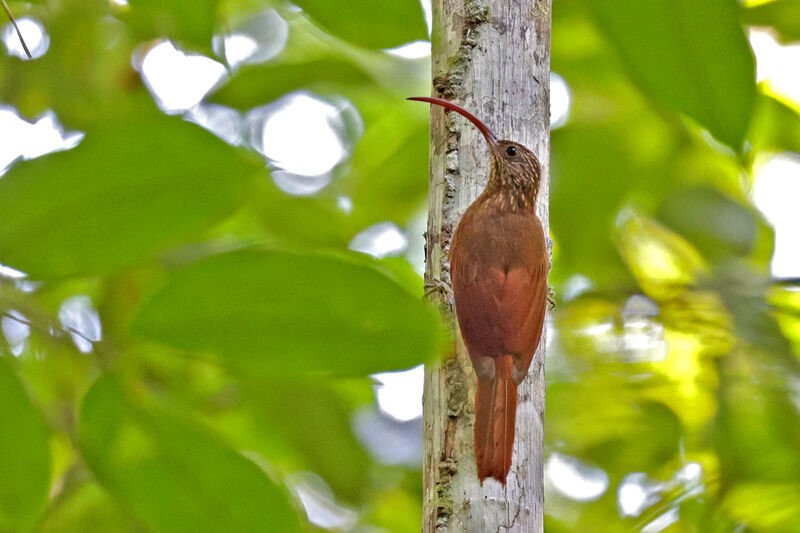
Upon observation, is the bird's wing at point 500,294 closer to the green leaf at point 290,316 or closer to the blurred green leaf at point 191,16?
the green leaf at point 290,316

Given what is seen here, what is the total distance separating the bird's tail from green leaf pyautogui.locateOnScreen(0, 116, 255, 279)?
251 mm

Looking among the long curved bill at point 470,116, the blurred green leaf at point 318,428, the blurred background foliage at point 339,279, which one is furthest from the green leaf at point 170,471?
the blurred green leaf at point 318,428

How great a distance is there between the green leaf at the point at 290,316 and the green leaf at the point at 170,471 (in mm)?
69

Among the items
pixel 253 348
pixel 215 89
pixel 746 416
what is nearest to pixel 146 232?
pixel 253 348

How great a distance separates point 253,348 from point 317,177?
1.01m

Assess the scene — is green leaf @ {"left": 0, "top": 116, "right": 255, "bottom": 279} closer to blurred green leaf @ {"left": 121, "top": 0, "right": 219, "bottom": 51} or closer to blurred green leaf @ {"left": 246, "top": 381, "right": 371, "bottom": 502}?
blurred green leaf @ {"left": 121, "top": 0, "right": 219, "bottom": 51}

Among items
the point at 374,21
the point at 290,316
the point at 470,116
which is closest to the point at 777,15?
the point at 470,116

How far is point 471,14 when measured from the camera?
2.58ft

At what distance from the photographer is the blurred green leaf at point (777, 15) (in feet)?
3.96

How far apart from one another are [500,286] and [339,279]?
0.65 ft

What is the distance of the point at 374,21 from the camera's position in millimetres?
643

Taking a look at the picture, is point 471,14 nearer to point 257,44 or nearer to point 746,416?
point 746,416

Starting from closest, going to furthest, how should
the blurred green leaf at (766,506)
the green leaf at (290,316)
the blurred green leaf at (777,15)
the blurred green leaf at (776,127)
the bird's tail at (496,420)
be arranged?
1. the green leaf at (290,316)
2. the bird's tail at (496,420)
3. the blurred green leaf at (766,506)
4. the blurred green leaf at (777,15)
5. the blurred green leaf at (776,127)

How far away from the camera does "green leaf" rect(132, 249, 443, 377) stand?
1.85ft
